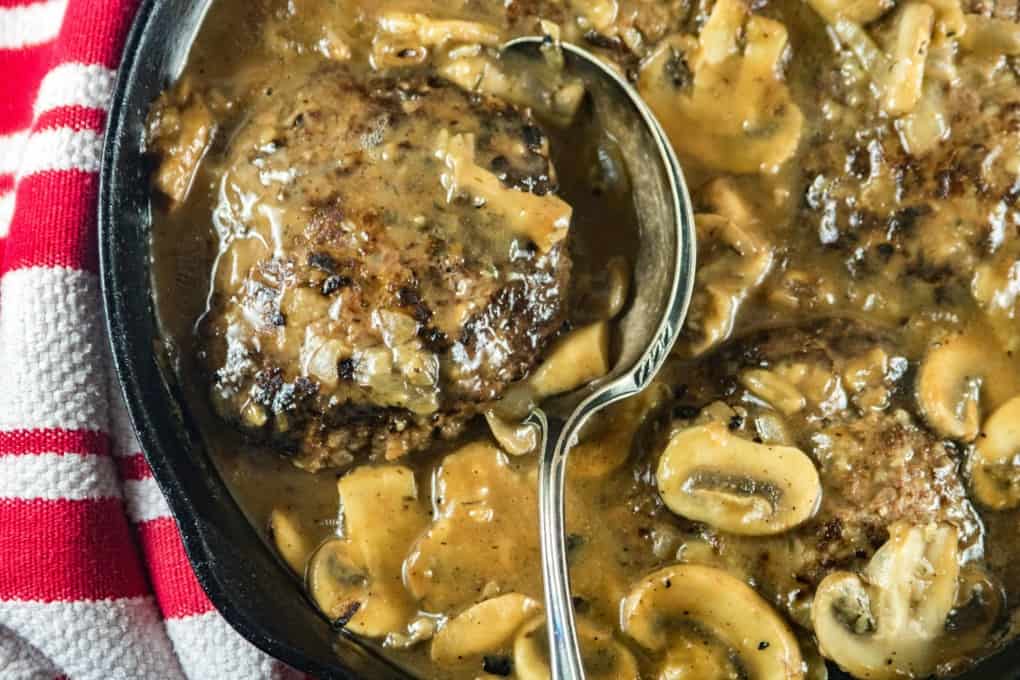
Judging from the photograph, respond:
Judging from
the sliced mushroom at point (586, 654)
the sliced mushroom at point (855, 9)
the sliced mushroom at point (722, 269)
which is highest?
the sliced mushroom at point (855, 9)

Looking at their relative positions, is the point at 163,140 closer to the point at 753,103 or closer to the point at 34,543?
the point at 34,543

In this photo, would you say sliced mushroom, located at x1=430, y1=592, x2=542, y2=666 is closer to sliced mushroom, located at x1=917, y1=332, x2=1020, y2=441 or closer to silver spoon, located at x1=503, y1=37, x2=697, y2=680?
silver spoon, located at x1=503, y1=37, x2=697, y2=680

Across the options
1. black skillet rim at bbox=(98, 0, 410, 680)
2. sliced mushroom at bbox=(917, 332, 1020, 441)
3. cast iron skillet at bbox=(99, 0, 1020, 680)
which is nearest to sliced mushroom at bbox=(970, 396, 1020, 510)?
sliced mushroom at bbox=(917, 332, 1020, 441)

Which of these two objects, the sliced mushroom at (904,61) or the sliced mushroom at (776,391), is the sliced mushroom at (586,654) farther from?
the sliced mushroom at (904,61)

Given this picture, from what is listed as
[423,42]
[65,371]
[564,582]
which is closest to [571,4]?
[423,42]

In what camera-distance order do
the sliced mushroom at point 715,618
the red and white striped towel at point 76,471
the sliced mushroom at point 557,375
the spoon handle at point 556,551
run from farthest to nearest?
the red and white striped towel at point 76,471 < the sliced mushroom at point 557,375 < the sliced mushroom at point 715,618 < the spoon handle at point 556,551

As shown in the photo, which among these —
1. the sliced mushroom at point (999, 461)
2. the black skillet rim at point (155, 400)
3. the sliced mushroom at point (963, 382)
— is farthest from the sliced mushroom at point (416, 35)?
the sliced mushroom at point (999, 461)
